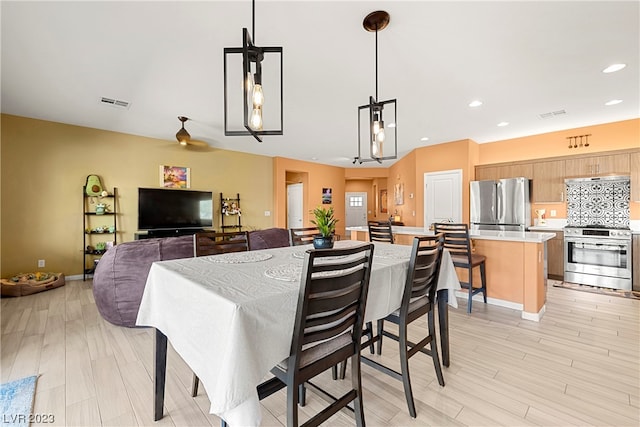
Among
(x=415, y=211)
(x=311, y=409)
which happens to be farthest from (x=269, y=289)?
(x=415, y=211)

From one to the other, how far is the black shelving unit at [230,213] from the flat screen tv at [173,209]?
14.0 inches

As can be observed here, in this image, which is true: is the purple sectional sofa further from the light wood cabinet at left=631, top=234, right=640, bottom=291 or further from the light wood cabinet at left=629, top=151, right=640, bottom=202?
→ the light wood cabinet at left=629, top=151, right=640, bottom=202

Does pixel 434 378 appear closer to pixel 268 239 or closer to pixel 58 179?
pixel 268 239

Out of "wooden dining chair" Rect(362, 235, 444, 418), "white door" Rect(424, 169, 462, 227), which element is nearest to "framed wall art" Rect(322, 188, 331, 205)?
"white door" Rect(424, 169, 462, 227)

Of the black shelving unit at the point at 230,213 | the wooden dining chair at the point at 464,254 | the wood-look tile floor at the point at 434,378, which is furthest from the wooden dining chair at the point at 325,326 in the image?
the black shelving unit at the point at 230,213

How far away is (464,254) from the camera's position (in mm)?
3215

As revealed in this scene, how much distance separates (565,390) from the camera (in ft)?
5.93

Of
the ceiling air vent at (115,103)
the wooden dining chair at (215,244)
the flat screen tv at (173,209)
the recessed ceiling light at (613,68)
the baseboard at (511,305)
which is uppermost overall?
the ceiling air vent at (115,103)

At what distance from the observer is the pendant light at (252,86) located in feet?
5.05

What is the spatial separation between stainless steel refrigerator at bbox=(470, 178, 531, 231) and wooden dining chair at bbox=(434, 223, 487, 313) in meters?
2.10

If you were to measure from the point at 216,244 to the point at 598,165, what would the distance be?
5.73 m

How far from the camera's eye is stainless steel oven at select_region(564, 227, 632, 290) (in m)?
3.92

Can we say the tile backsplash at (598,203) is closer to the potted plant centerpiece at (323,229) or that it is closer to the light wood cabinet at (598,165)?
the light wood cabinet at (598,165)

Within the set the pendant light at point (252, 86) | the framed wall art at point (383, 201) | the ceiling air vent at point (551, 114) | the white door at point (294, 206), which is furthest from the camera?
the framed wall art at point (383, 201)
